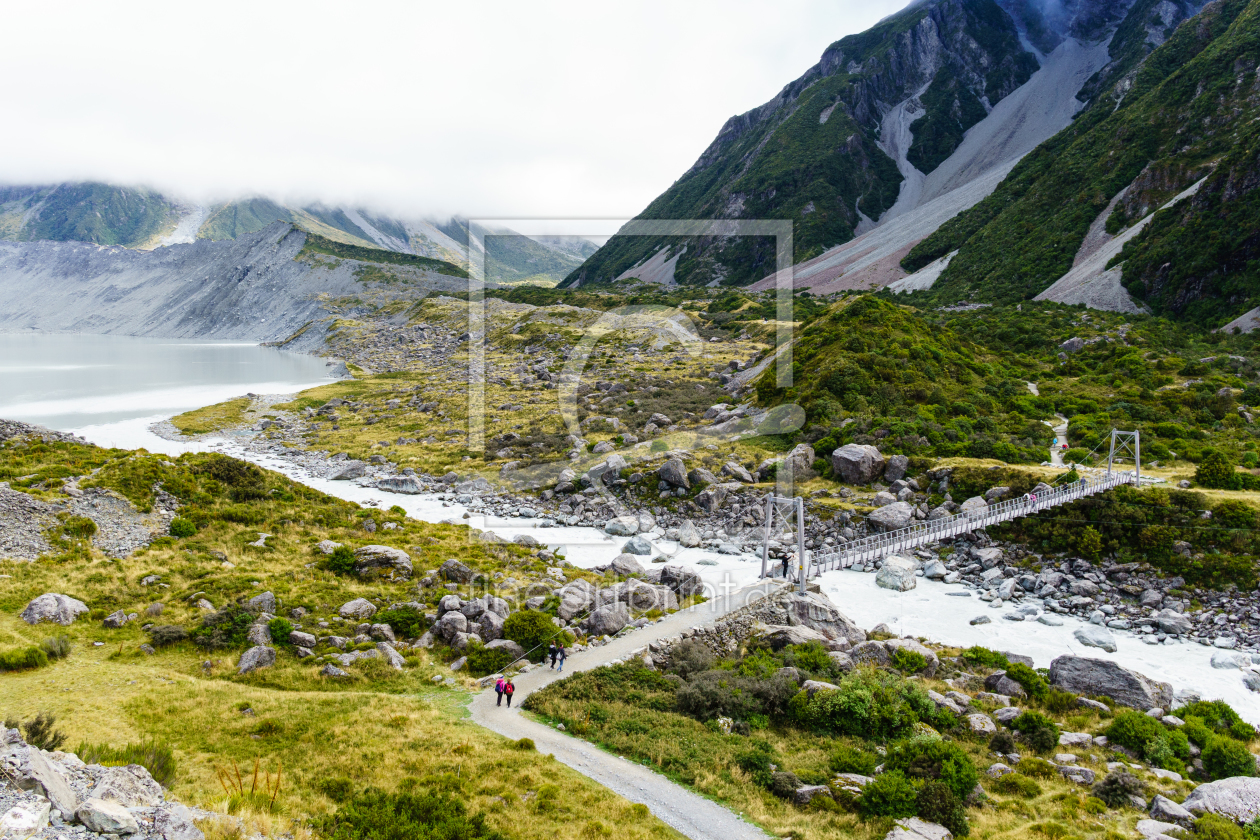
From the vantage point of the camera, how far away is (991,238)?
382 ft

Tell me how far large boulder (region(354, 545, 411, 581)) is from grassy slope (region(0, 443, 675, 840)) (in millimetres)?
942

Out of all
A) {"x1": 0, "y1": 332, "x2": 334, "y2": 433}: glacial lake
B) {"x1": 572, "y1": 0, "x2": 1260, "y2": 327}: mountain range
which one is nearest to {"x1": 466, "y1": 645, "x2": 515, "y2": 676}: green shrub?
{"x1": 0, "y1": 332, "x2": 334, "y2": 433}: glacial lake

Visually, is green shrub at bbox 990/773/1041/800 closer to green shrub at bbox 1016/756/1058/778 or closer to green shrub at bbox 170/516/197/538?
green shrub at bbox 1016/756/1058/778

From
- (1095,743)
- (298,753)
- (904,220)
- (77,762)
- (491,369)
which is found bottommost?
(1095,743)

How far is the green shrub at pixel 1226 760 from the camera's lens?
16.4 meters

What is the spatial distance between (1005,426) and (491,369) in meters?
65.4

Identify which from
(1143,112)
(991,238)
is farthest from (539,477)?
(1143,112)

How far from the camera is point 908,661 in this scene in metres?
22.2

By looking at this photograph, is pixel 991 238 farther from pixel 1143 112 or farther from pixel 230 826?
pixel 230 826

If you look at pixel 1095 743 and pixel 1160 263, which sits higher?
Answer: pixel 1160 263

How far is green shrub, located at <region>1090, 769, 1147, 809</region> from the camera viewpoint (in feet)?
48.1

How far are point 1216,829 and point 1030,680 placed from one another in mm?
7967

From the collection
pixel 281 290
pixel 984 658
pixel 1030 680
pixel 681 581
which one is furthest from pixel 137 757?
pixel 281 290

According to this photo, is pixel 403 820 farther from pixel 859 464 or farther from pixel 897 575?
pixel 859 464
